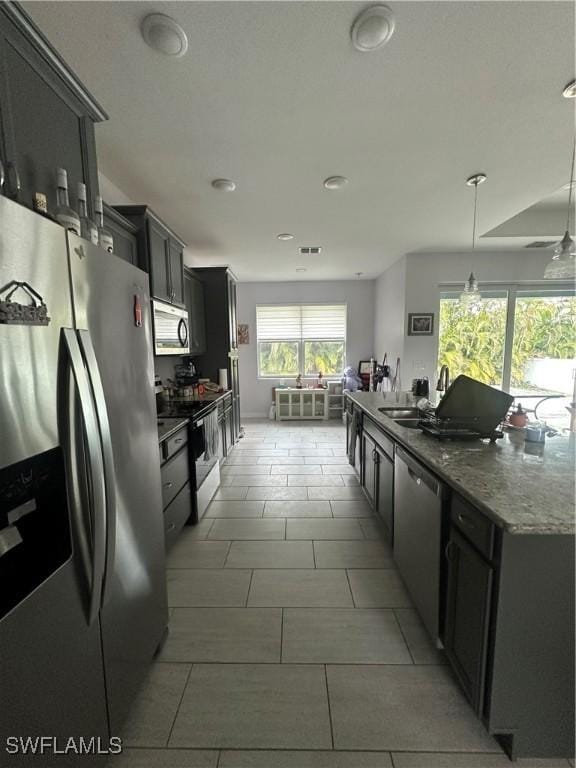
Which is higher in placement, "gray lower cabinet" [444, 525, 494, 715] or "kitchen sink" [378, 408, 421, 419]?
"kitchen sink" [378, 408, 421, 419]

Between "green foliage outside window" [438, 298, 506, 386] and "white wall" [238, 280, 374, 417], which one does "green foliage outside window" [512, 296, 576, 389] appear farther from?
"white wall" [238, 280, 374, 417]

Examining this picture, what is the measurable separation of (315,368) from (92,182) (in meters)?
5.27

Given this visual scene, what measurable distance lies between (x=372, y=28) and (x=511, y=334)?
189 inches

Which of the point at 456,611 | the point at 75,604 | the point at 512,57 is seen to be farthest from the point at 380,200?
the point at 75,604

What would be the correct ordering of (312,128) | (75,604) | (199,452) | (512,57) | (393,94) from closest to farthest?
(75,604)
(512,57)
(393,94)
(312,128)
(199,452)

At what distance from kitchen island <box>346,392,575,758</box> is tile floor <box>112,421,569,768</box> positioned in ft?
0.63

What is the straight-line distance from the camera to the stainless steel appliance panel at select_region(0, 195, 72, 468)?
69cm

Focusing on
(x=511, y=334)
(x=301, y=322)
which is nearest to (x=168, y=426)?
(x=301, y=322)

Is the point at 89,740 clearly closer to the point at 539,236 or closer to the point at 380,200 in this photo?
the point at 380,200

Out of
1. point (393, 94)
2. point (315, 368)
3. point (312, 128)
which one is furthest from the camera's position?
point (315, 368)

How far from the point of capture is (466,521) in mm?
1167

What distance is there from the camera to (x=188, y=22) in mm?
1209

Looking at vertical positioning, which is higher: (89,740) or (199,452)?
(199,452)
